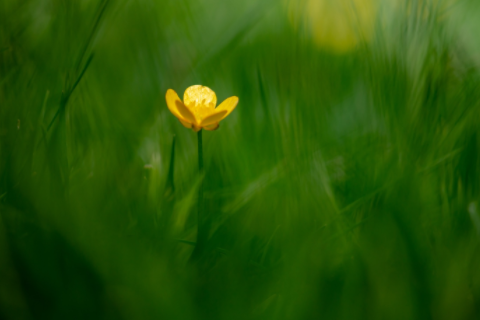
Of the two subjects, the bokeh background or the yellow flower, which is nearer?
the bokeh background

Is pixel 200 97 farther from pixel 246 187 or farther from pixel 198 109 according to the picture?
pixel 246 187

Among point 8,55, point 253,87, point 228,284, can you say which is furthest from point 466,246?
point 8,55

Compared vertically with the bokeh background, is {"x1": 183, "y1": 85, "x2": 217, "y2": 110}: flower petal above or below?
above

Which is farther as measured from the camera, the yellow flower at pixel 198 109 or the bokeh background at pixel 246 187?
the yellow flower at pixel 198 109

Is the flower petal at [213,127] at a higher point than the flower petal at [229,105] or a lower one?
lower

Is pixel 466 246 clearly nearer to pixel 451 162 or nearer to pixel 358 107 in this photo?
pixel 451 162

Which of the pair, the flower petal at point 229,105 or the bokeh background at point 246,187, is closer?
the bokeh background at point 246,187

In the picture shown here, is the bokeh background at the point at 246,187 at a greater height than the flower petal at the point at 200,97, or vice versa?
the flower petal at the point at 200,97
